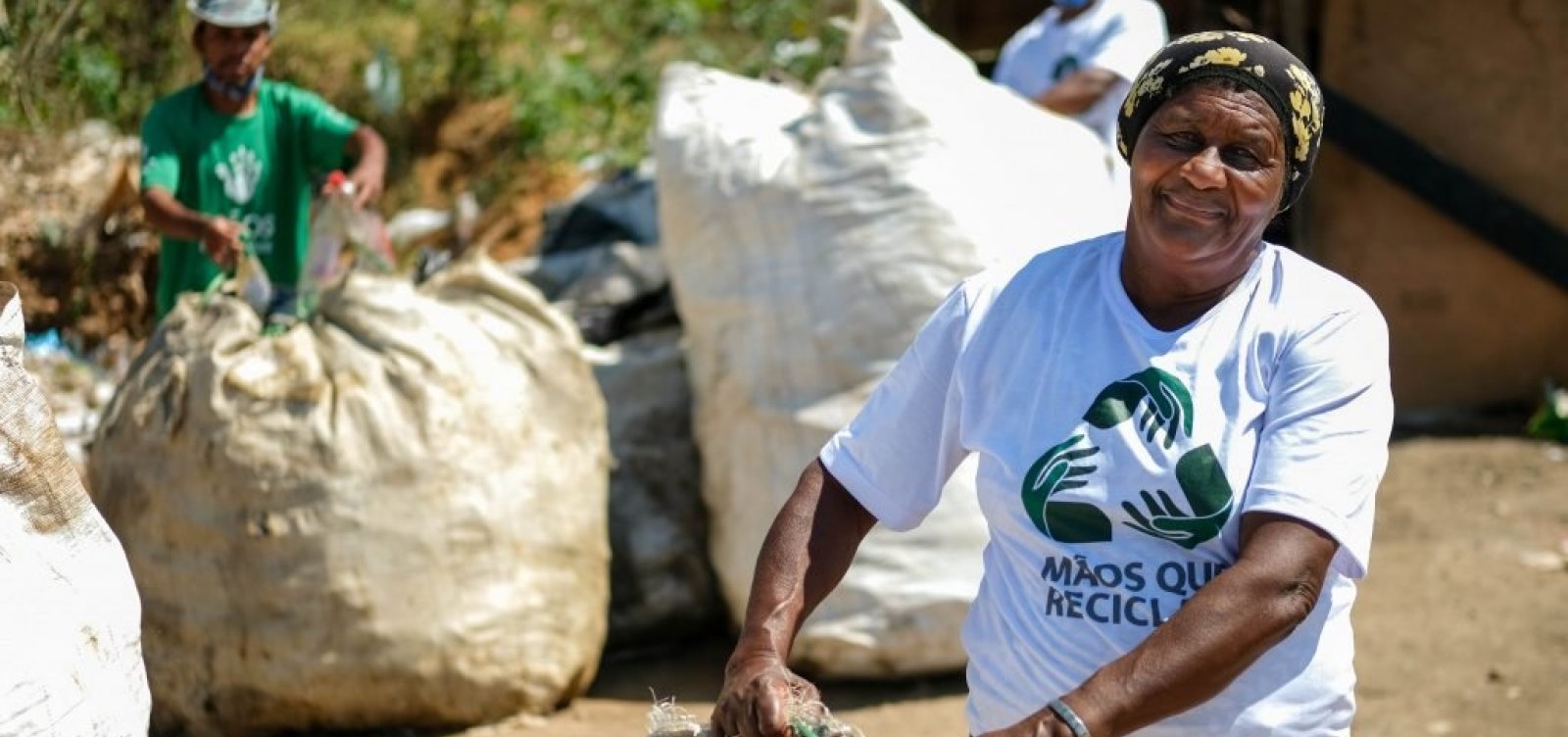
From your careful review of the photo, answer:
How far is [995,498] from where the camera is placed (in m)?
2.30

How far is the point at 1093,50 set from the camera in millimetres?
5477

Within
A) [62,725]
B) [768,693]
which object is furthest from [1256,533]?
[62,725]

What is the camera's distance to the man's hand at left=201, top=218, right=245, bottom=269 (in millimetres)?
4570

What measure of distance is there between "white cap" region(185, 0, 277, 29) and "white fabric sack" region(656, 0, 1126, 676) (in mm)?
1018

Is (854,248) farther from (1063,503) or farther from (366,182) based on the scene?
(1063,503)

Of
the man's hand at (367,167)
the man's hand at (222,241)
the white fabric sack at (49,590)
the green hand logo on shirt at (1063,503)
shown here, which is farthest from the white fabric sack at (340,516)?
the green hand logo on shirt at (1063,503)

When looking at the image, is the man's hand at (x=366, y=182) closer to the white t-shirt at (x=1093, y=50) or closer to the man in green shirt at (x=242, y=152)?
the man in green shirt at (x=242, y=152)

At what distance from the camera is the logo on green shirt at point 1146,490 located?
84.9 inches

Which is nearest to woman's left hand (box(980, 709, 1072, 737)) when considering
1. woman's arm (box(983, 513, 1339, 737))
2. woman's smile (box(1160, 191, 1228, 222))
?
woman's arm (box(983, 513, 1339, 737))

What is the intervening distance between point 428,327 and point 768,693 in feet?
7.92

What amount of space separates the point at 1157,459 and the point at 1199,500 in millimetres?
63

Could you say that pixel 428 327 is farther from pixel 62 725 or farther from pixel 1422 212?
pixel 1422 212

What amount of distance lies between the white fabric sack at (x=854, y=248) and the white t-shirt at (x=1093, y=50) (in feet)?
1.67

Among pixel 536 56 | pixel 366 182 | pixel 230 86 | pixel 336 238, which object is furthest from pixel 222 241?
pixel 536 56
